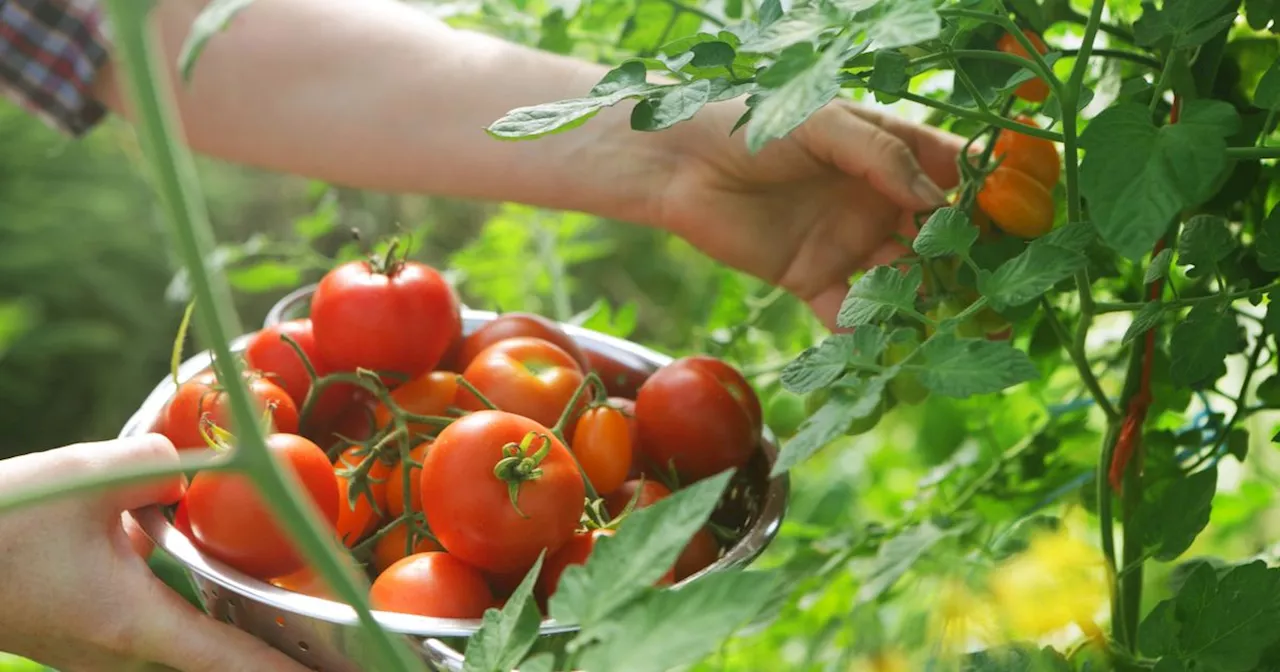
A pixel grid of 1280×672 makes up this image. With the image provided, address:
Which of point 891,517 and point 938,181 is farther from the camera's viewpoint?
point 891,517

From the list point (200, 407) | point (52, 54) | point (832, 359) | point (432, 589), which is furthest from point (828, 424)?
point (52, 54)

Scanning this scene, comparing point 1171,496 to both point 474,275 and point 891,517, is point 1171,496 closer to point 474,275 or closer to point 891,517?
point 891,517

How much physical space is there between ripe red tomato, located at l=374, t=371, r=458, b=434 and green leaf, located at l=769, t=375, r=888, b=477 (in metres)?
0.39

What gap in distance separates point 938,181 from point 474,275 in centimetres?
56

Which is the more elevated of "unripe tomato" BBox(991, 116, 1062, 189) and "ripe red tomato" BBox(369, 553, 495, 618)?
"unripe tomato" BBox(991, 116, 1062, 189)

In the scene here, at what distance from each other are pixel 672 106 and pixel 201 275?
18 cm

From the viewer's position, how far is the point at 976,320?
60 cm

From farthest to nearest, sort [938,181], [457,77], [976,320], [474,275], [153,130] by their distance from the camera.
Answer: [474,275]
[457,77]
[938,181]
[976,320]
[153,130]

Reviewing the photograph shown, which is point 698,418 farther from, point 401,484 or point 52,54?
point 52,54

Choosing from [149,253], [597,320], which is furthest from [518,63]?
[149,253]

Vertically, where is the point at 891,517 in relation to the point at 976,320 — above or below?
below

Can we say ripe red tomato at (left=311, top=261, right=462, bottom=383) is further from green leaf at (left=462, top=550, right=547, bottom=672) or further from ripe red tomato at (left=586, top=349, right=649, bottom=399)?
green leaf at (left=462, top=550, right=547, bottom=672)

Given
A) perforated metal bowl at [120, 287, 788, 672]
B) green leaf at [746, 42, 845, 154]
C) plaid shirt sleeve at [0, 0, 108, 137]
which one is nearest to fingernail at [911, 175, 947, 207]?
perforated metal bowl at [120, 287, 788, 672]

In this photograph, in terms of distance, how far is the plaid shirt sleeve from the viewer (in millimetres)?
943
